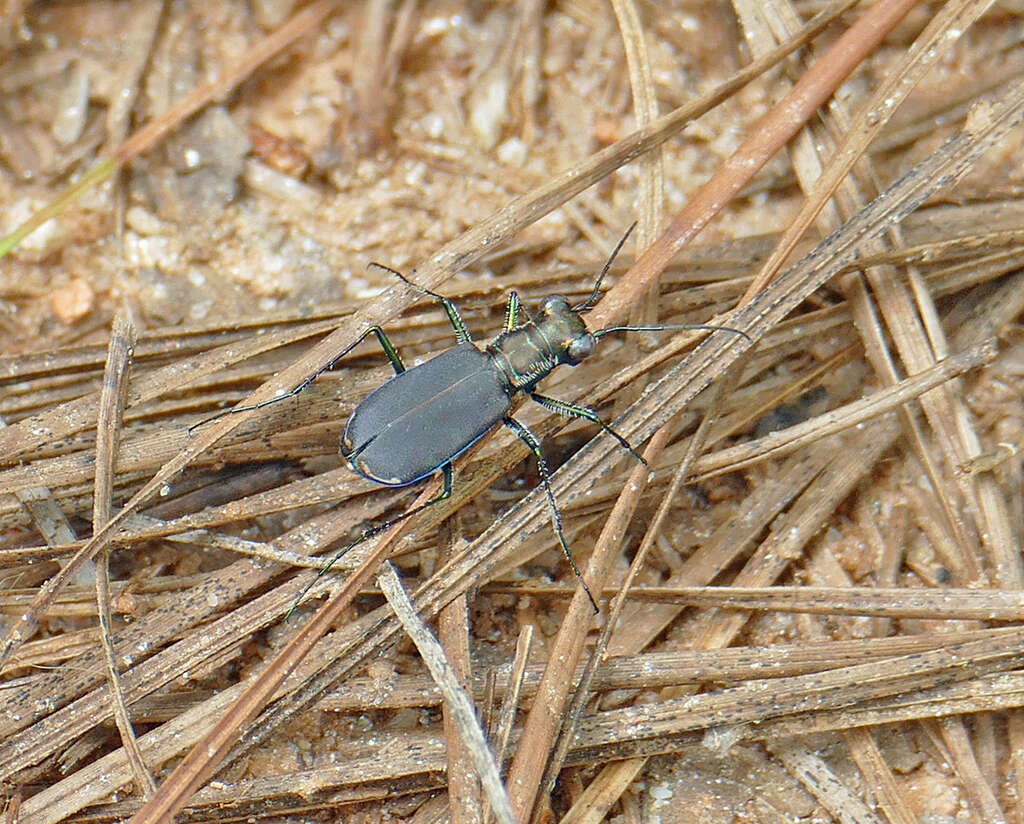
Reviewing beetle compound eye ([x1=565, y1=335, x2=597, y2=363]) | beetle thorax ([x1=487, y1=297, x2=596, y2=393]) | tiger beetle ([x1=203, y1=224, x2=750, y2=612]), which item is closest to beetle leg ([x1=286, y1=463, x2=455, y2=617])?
tiger beetle ([x1=203, y1=224, x2=750, y2=612])

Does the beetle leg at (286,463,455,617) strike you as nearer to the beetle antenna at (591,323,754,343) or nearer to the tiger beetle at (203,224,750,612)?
the tiger beetle at (203,224,750,612)

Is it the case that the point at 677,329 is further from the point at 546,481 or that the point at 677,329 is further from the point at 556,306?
the point at 546,481

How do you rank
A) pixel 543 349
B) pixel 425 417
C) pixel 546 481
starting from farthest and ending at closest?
pixel 543 349
pixel 425 417
pixel 546 481

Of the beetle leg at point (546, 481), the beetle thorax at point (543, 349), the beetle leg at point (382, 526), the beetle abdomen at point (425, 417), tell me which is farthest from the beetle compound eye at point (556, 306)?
the beetle leg at point (382, 526)

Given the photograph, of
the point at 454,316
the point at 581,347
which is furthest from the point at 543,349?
the point at 454,316

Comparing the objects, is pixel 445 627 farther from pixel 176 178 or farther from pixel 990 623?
pixel 176 178

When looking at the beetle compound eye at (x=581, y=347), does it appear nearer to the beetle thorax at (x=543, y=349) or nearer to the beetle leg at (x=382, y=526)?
the beetle thorax at (x=543, y=349)

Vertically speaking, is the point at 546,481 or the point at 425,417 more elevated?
the point at 425,417
